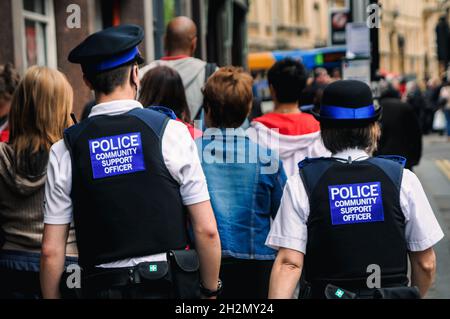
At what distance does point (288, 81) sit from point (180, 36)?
3.54 feet

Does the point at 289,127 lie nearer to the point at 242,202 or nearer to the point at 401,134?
the point at 242,202

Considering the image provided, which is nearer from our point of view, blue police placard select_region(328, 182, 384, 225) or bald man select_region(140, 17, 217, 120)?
blue police placard select_region(328, 182, 384, 225)

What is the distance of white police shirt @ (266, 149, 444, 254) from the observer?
13.0ft

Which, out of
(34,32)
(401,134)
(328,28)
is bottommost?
(401,134)

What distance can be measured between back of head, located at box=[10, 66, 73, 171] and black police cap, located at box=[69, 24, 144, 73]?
0.67 metres

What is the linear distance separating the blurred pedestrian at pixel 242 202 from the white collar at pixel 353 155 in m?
1.09

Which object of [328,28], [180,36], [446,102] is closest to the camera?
[180,36]

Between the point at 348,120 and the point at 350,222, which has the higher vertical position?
the point at 348,120

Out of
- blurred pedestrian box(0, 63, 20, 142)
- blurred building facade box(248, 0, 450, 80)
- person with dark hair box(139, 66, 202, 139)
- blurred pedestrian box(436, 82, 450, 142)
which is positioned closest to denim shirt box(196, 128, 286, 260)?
person with dark hair box(139, 66, 202, 139)

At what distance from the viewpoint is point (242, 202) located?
5.10 meters

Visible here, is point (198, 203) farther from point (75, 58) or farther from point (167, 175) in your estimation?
point (75, 58)

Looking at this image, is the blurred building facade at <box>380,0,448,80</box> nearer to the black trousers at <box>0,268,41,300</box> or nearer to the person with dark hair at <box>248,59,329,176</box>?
the person with dark hair at <box>248,59,329,176</box>

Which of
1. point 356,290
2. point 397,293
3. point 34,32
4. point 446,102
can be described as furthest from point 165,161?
point 446,102
